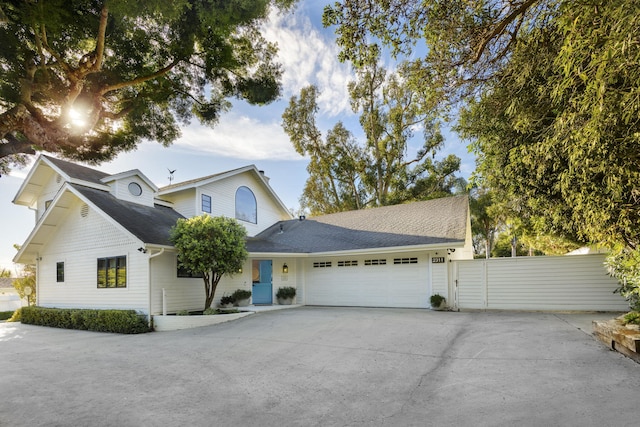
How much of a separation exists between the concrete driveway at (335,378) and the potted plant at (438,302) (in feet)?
8.19

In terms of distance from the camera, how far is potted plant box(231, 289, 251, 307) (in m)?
12.4

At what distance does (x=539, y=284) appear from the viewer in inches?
399

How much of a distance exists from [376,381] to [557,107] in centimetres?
473

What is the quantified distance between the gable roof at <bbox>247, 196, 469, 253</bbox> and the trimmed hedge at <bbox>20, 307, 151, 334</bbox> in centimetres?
438

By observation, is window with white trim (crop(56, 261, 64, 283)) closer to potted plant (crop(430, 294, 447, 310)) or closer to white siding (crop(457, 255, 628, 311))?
potted plant (crop(430, 294, 447, 310))

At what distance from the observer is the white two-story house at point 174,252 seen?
34.9 feet

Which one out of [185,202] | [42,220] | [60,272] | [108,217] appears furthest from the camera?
[185,202]

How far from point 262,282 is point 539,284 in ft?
32.0

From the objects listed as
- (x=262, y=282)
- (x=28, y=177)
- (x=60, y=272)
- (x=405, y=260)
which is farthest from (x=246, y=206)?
(x=28, y=177)

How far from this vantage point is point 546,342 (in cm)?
625

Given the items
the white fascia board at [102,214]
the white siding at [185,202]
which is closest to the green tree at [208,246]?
the white fascia board at [102,214]

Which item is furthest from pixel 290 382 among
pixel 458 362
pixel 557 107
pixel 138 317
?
pixel 138 317

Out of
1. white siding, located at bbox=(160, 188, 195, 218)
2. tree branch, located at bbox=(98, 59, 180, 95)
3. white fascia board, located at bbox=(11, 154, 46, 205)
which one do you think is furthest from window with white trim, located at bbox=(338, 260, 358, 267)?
white fascia board, located at bbox=(11, 154, 46, 205)

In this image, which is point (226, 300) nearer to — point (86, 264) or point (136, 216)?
point (136, 216)
